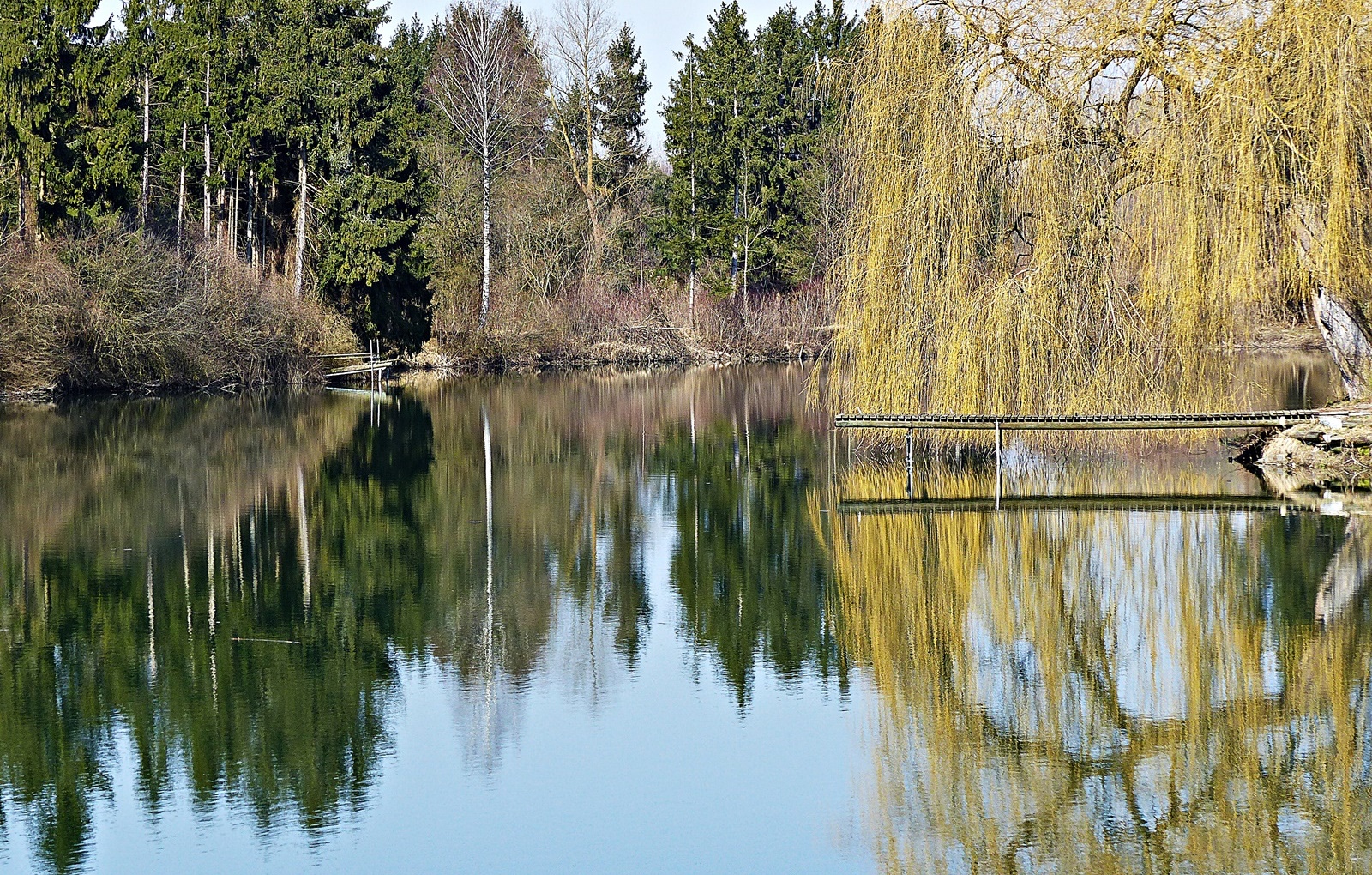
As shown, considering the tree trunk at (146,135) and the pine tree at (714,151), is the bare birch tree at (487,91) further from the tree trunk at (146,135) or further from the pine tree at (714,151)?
the tree trunk at (146,135)

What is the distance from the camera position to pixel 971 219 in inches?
776

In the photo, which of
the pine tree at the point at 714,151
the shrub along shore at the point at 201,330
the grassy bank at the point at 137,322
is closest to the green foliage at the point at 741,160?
the pine tree at the point at 714,151

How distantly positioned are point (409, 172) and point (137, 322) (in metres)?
14.0

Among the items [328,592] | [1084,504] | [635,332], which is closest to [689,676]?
[328,592]

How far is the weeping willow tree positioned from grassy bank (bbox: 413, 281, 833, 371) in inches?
1153

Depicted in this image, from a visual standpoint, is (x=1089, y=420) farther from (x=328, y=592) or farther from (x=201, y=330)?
(x=201, y=330)

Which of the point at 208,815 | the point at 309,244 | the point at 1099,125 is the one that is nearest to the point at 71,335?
the point at 309,244

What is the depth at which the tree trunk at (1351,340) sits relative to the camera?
62.6ft

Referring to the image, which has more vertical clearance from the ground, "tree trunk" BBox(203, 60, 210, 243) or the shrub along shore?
"tree trunk" BBox(203, 60, 210, 243)

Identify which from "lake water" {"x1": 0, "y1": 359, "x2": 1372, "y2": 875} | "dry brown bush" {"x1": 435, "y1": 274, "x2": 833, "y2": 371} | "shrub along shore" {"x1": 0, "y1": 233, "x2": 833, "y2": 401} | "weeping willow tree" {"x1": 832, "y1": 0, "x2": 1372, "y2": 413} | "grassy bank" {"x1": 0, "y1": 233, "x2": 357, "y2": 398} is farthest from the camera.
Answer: "dry brown bush" {"x1": 435, "y1": 274, "x2": 833, "y2": 371}

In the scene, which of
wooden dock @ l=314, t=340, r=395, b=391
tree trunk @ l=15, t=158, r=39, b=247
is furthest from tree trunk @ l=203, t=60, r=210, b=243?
tree trunk @ l=15, t=158, r=39, b=247

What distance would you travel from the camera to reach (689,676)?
10.8 metres

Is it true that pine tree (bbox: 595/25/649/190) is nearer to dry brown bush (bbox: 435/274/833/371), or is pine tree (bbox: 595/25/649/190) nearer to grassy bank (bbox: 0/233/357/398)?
dry brown bush (bbox: 435/274/833/371)

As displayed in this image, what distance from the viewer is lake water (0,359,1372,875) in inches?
297
